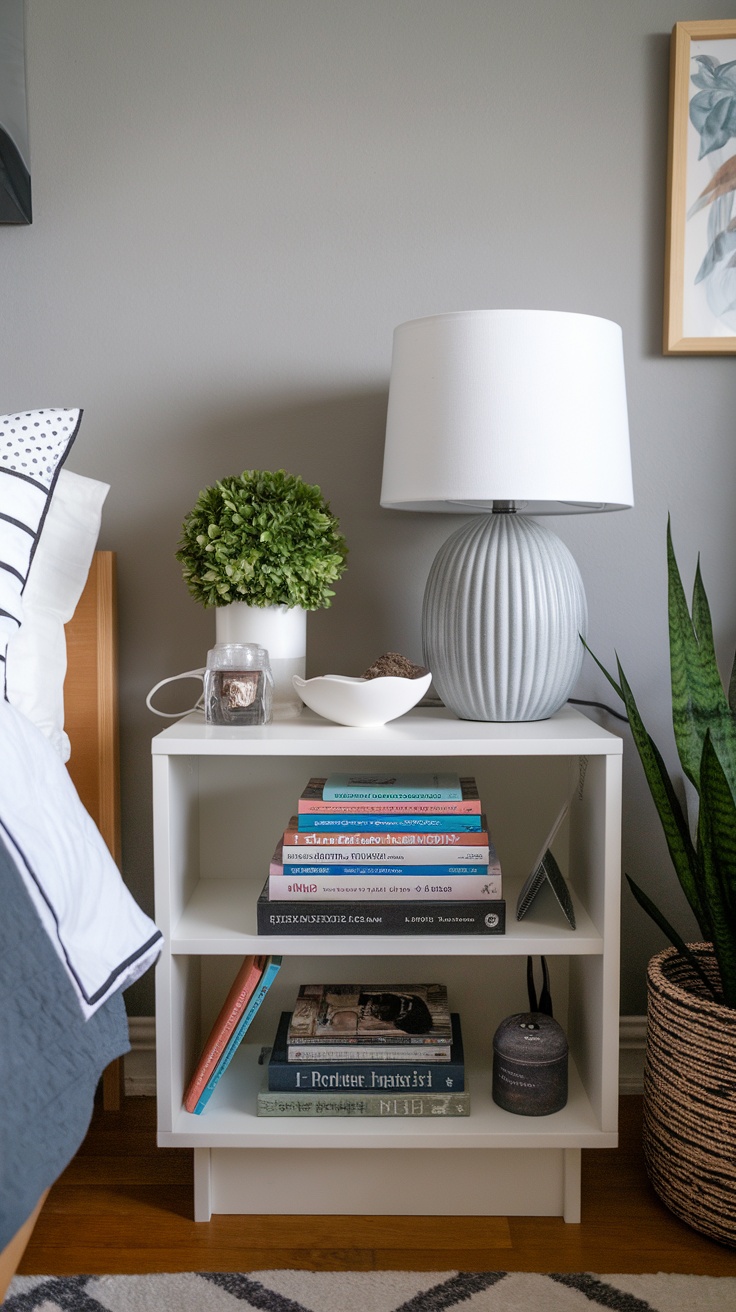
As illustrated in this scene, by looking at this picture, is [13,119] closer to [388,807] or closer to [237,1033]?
[388,807]

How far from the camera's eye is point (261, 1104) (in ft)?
4.49

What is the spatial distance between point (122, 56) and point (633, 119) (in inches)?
33.0

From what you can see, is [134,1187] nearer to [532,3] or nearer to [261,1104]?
[261,1104]

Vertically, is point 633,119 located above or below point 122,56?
below

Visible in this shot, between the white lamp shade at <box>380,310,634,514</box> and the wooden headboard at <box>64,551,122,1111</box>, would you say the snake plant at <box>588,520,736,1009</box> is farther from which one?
the wooden headboard at <box>64,551,122,1111</box>

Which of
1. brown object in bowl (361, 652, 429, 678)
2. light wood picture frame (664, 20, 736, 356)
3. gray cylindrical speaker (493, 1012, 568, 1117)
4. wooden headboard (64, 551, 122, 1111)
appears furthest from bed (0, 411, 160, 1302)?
light wood picture frame (664, 20, 736, 356)

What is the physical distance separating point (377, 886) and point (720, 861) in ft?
1.47

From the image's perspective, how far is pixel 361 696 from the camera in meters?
1.34

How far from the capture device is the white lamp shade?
1.29 meters

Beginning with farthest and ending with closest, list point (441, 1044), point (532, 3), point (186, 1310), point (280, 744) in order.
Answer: point (532, 3)
point (441, 1044)
point (280, 744)
point (186, 1310)

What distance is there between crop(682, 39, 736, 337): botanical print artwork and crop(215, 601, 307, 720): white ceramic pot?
2.67ft

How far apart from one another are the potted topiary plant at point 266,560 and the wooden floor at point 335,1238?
708mm

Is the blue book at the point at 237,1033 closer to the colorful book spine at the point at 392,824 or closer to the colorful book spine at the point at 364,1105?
the colorful book spine at the point at 364,1105

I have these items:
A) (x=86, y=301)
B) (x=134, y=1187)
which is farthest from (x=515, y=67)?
(x=134, y=1187)
